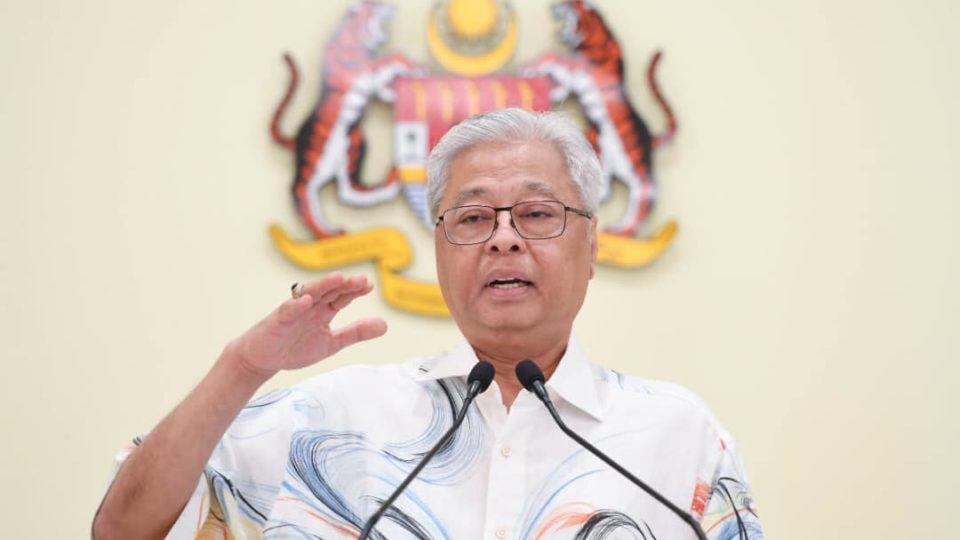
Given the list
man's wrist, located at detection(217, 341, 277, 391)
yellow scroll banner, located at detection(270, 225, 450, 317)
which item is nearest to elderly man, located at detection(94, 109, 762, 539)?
man's wrist, located at detection(217, 341, 277, 391)

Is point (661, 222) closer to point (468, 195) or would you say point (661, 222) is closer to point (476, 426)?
point (468, 195)

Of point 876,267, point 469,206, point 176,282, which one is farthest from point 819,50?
point 176,282

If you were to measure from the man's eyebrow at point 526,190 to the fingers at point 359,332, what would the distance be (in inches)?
13.7

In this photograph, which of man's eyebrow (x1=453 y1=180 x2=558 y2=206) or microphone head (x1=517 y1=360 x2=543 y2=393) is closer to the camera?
microphone head (x1=517 y1=360 x2=543 y2=393)

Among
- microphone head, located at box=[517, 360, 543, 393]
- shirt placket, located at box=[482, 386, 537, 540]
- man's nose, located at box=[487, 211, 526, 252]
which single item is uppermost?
man's nose, located at box=[487, 211, 526, 252]

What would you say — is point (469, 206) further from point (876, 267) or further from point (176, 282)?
point (876, 267)

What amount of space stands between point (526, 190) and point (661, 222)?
4.10 feet

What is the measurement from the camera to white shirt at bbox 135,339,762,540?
1326 mm

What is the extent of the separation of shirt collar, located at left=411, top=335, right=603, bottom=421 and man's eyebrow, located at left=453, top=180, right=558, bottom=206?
23cm

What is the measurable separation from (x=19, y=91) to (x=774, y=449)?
90.9 inches

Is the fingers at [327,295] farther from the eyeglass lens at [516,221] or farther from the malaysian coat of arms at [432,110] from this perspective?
the malaysian coat of arms at [432,110]

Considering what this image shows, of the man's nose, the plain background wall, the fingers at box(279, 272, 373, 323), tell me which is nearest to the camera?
the fingers at box(279, 272, 373, 323)

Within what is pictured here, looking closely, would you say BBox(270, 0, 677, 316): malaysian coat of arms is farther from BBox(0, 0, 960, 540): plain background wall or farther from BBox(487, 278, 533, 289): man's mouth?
BBox(487, 278, 533, 289): man's mouth

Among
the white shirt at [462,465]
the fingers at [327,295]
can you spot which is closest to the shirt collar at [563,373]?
the white shirt at [462,465]
